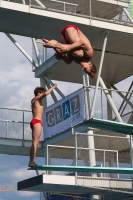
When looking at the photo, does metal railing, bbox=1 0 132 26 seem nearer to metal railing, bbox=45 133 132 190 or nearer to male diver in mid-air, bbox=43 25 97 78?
metal railing, bbox=45 133 132 190

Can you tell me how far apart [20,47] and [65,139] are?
603cm

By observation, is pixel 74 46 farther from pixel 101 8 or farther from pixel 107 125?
pixel 101 8

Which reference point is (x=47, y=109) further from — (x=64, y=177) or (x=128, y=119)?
(x=64, y=177)

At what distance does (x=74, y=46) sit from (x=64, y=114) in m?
19.3

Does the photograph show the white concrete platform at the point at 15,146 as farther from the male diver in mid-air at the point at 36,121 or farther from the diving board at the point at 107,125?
the male diver in mid-air at the point at 36,121

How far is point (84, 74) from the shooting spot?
32125mm

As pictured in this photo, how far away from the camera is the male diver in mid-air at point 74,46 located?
12.5 m

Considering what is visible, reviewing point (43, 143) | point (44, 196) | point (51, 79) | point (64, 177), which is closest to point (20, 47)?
point (51, 79)

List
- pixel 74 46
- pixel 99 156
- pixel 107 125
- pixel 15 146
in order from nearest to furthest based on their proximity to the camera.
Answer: pixel 74 46 → pixel 107 125 → pixel 99 156 → pixel 15 146

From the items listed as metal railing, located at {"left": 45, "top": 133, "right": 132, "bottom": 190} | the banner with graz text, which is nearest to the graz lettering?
the banner with graz text

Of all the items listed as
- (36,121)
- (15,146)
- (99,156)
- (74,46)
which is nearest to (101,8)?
(15,146)

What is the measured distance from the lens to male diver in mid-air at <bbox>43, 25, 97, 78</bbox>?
1246cm

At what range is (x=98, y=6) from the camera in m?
34.2

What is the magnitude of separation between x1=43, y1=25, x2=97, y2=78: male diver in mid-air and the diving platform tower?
11.3 metres
